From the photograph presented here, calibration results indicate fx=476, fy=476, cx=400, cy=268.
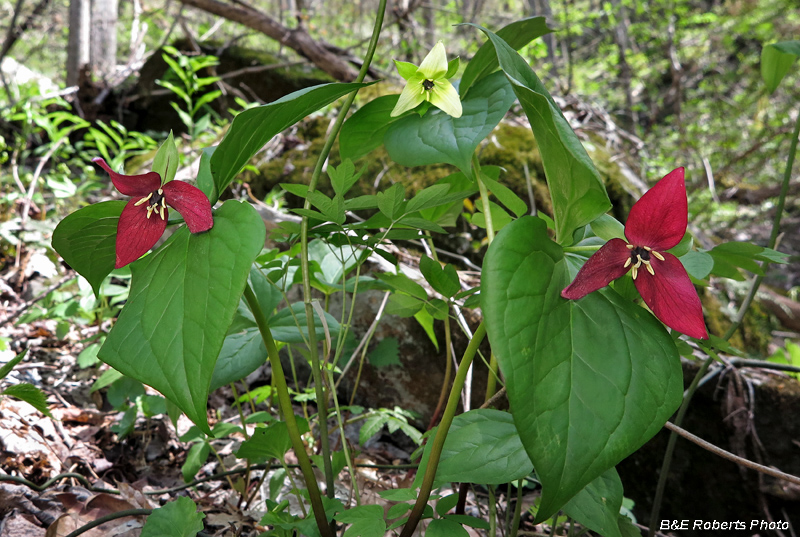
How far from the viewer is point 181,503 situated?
0.77 meters

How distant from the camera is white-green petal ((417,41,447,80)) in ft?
2.27

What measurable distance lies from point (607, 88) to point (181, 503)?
8.24 m

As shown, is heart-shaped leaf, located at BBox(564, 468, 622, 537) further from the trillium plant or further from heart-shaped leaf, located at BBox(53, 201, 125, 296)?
heart-shaped leaf, located at BBox(53, 201, 125, 296)

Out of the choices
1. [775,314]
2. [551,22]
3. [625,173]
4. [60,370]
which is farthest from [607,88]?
[60,370]

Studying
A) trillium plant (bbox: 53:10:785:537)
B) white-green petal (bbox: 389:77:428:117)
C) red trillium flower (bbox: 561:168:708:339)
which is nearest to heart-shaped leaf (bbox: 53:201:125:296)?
trillium plant (bbox: 53:10:785:537)

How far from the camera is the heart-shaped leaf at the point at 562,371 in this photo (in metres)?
0.44

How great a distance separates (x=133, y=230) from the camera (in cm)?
59

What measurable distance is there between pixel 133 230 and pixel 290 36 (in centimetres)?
347

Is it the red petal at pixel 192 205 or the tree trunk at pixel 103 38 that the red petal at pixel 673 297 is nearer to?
Result: the red petal at pixel 192 205

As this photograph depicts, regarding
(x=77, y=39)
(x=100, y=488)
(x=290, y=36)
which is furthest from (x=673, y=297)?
(x=77, y=39)

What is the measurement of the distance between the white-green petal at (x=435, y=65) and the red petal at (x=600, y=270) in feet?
1.20

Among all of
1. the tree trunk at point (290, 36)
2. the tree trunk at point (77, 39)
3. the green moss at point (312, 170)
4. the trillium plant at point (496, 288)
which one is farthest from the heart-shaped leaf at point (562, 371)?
the tree trunk at point (77, 39)

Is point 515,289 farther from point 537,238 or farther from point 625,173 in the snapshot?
point 625,173

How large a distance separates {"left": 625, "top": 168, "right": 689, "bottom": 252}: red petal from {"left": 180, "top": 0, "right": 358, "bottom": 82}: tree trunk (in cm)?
313
